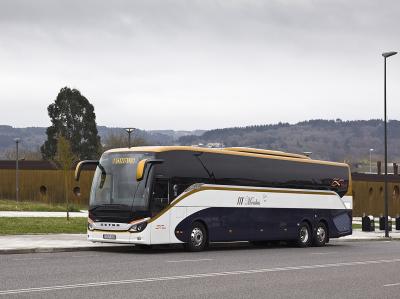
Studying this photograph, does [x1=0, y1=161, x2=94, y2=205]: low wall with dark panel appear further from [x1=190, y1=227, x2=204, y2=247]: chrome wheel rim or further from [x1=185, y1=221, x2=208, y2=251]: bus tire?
[x1=190, y1=227, x2=204, y2=247]: chrome wheel rim

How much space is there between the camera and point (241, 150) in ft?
89.9

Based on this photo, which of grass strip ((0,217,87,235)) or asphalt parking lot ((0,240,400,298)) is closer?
asphalt parking lot ((0,240,400,298))

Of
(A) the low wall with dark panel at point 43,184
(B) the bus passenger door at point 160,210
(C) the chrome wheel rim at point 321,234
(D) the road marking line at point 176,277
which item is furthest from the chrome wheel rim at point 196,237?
(A) the low wall with dark panel at point 43,184

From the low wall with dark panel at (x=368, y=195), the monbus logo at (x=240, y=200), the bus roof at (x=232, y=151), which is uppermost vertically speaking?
the bus roof at (x=232, y=151)

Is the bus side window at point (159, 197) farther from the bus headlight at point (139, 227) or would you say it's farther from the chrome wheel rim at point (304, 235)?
the chrome wheel rim at point (304, 235)

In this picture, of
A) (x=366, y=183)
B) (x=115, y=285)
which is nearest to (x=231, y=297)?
(x=115, y=285)

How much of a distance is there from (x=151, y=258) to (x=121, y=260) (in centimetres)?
135

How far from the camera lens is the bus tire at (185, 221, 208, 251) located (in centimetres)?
2397

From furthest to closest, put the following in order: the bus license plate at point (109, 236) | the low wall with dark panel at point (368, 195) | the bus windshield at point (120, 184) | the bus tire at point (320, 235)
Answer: the low wall with dark panel at point (368, 195)
the bus tire at point (320, 235)
the bus license plate at point (109, 236)
the bus windshield at point (120, 184)

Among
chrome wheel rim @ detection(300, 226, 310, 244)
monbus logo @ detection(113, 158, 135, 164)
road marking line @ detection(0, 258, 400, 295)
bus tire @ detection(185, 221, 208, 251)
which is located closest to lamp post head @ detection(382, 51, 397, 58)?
chrome wheel rim @ detection(300, 226, 310, 244)

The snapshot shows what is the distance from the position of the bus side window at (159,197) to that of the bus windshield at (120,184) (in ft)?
0.77

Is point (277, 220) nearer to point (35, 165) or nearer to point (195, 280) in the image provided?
point (195, 280)

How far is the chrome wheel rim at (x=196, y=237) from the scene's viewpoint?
78.9 ft

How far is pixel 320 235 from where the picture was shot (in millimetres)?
30516
